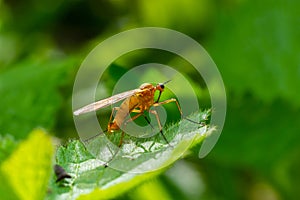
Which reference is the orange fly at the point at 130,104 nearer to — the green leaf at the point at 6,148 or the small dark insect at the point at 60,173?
the green leaf at the point at 6,148

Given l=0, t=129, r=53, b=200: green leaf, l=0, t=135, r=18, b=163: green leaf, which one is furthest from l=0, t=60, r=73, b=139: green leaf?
l=0, t=129, r=53, b=200: green leaf

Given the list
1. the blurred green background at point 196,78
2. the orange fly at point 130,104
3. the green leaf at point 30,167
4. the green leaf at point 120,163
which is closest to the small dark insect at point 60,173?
the green leaf at point 120,163

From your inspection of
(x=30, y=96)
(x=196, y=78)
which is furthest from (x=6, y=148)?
(x=196, y=78)

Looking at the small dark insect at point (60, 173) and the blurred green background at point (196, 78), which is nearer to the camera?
the small dark insect at point (60, 173)

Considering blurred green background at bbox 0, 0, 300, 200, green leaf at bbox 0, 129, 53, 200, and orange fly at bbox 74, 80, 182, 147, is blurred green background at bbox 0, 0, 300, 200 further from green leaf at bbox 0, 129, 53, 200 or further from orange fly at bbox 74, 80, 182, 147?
green leaf at bbox 0, 129, 53, 200

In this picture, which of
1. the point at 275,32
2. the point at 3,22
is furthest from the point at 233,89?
the point at 3,22

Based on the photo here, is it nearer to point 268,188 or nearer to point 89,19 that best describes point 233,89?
point 268,188
